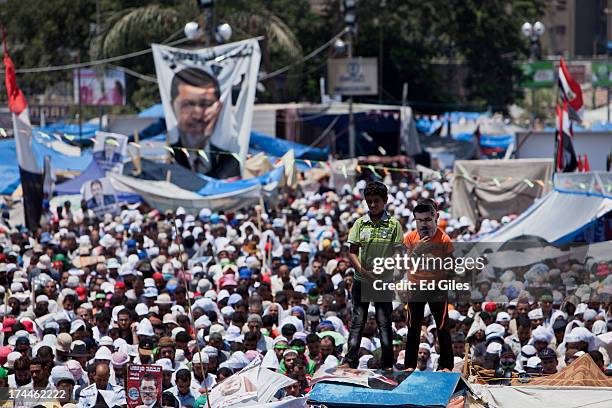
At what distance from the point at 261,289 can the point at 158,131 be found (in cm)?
2294

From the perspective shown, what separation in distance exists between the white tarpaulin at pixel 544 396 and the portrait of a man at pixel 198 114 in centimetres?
1969

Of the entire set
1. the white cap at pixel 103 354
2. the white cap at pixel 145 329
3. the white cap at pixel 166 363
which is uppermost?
the white cap at pixel 103 354

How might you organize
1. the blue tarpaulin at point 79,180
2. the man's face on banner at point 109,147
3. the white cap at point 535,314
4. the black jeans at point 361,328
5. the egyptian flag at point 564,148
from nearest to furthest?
the black jeans at point 361,328 → the white cap at point 535,314 → the egyptian flag at point 564,148 → the man's face on banner at point 109,147 → the blue tarpaulin at point 79,180

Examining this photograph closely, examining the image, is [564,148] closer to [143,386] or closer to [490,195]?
[490,195]

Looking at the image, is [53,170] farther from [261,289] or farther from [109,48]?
[261,289]

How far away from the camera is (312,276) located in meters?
16.9

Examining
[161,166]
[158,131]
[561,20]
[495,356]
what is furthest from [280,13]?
[495,356]

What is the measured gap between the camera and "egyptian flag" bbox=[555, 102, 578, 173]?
851 inches

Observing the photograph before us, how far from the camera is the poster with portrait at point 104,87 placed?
44625 millimetres

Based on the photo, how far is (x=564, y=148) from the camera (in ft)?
71.5

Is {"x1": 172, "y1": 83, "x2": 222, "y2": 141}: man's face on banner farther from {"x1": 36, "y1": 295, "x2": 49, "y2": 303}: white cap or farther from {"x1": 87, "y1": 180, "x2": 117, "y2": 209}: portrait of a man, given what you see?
{"x1": 36, "y1": 295, "x2": 49, "y2": 303}: white cap

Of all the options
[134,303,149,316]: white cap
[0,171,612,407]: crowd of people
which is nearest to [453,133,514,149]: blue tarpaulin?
[0,171,612,407]: crowd of people

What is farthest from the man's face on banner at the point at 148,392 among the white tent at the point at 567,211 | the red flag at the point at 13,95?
the red flag at the point at 13,95

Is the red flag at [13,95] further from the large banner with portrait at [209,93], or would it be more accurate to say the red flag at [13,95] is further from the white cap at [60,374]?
the white cap at [60,374]
